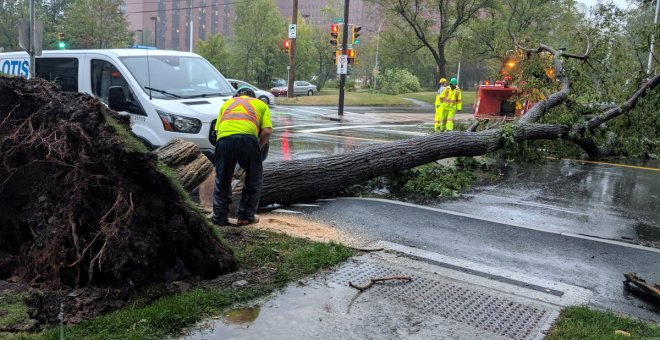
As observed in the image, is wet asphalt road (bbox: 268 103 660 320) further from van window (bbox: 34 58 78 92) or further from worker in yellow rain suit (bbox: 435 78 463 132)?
worker in yellow rain suit (bbox: 435 78 463 132)

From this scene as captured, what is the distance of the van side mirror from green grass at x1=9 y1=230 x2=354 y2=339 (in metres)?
3.77

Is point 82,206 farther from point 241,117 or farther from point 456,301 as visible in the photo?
point 456,301

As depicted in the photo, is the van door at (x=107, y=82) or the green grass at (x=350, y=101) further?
the green grass at (x=350, y=101)

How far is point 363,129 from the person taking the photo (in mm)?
18891

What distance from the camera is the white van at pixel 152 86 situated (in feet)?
26.0

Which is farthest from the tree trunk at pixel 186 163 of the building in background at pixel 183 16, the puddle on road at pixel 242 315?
the building in background at pixel 183 16

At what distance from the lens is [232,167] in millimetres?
6043

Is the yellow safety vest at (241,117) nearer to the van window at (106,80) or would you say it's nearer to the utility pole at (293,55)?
the van window at (106,80)

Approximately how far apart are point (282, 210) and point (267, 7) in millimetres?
48533

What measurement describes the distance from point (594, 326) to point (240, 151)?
12.0 ft

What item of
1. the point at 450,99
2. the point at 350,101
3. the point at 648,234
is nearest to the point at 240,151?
the point at 648,234

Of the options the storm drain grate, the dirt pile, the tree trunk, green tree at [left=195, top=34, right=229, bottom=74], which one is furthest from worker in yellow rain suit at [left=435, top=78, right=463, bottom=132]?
green tree at [left=195, top=34, right=229, bottom=74]

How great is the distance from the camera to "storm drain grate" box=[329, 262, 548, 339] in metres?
3.88

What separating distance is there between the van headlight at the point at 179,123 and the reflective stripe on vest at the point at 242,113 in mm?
1985
